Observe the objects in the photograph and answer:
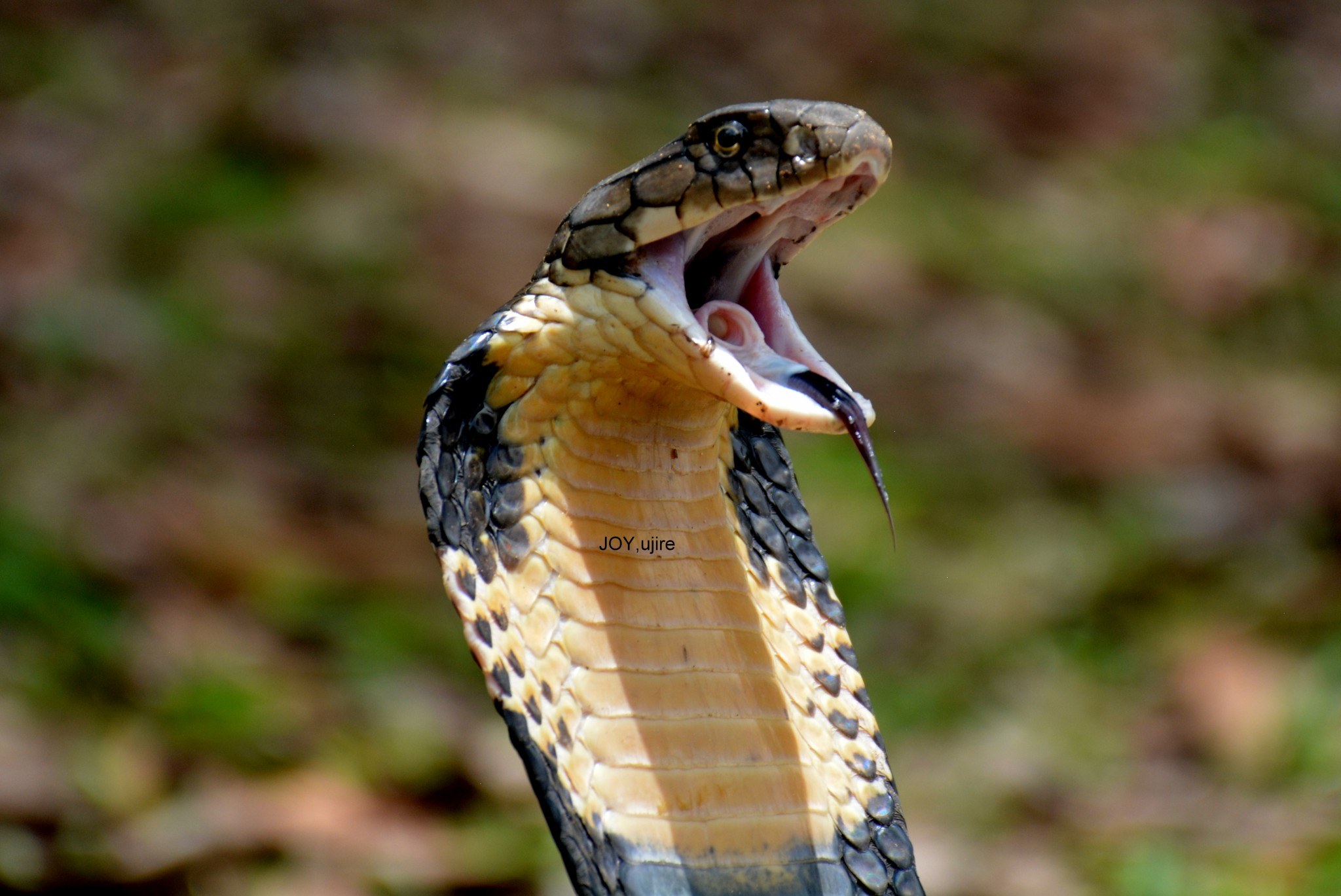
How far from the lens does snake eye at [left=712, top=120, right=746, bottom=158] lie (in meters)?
1.51

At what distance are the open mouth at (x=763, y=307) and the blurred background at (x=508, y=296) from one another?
134 cm

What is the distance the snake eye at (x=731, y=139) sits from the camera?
4.96ft

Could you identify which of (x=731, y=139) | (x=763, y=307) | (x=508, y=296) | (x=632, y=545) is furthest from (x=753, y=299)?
(x=508, y=296)

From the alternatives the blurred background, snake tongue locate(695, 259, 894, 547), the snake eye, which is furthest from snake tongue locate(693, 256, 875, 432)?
the blurred background

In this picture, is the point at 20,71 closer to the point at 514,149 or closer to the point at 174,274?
the point at 174,274

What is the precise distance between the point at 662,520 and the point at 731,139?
396mm

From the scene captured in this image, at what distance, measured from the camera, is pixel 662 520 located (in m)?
1.60

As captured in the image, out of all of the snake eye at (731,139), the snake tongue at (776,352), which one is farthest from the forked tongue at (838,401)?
the snake eye at (731,139)

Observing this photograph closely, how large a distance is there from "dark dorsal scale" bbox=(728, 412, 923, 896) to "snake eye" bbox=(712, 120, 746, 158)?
35 centimetres

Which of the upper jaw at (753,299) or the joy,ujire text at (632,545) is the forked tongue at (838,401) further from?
the joy,ujire text at (632,545)

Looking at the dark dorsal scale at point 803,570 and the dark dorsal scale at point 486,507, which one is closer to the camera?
the dark dorsal scale at point 486,507

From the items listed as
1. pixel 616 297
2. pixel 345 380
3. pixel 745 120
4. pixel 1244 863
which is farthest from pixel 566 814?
pixel 345 380

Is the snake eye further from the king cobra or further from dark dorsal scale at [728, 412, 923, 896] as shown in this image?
dark dorsal scale at [728, 412, 923, 896]

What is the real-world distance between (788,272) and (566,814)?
3.87 meters
